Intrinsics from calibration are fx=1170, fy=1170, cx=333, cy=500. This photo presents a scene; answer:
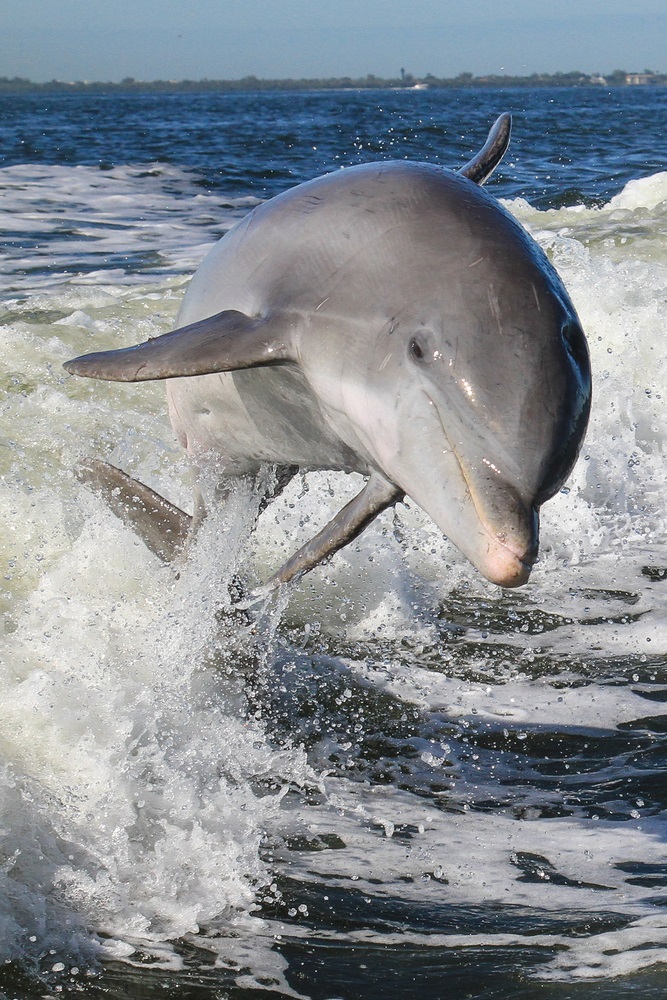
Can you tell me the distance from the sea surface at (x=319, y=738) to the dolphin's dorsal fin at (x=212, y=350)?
1.38 metres

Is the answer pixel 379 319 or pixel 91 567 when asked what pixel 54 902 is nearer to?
pixel 379 319

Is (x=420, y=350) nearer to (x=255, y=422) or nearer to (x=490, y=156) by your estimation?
(x=255, y=422)

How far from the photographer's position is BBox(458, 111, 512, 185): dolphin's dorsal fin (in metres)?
5.22

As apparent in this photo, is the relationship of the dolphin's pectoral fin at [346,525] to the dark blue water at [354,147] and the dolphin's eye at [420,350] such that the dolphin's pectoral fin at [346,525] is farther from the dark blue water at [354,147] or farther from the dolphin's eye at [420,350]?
the dark blue water at [354,147]

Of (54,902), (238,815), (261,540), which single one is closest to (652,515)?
(261,540)

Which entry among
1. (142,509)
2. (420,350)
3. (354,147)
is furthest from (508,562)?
(354,147)

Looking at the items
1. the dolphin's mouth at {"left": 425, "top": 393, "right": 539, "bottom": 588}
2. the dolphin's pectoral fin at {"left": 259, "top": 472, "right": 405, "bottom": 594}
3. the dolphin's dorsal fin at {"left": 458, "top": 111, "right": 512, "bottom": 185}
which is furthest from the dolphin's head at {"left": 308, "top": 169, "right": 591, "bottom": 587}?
the dolphin's dorsal fin at {"left": 458, "top": 111, "right": 512, "bottom": 185}

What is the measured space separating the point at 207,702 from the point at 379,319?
2.54m

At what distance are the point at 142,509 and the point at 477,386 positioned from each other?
2.91m

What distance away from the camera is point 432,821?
4.80 metres

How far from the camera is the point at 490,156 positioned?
5.37m

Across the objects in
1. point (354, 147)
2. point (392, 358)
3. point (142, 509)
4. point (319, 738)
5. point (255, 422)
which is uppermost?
point (354, 147)

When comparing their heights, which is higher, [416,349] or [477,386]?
[416,349]

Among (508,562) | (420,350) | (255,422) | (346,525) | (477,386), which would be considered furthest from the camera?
(255,422)
